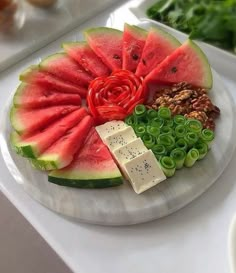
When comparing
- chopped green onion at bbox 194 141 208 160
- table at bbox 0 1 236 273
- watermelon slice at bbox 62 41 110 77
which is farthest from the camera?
watermelon slice at bbox 62 41 110 77

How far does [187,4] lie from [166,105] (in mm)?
464

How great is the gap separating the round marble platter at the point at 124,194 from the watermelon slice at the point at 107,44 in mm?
361

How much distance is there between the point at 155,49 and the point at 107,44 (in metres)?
0.13

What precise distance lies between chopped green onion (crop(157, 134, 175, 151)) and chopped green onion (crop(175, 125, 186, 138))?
0.06 feet

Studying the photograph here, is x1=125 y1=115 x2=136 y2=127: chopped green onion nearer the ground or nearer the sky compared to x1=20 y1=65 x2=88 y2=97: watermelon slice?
nearer the ground

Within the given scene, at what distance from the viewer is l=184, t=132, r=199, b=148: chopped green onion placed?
97cm

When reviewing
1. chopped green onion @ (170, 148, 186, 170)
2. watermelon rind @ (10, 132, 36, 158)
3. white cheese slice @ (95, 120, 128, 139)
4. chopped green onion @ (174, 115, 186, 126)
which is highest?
watermelon rind @ (10, 132, 36, 158)

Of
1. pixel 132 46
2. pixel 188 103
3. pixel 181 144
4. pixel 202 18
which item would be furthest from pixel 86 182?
pixel 202 18

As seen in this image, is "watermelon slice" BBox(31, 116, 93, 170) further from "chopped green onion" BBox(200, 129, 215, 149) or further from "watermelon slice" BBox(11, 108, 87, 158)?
"chopped green onion" BBox(200, 129, 215, 149)

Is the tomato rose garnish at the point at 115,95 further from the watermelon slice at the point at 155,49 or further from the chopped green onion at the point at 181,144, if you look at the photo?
the chopped green onion at the point at 181,144

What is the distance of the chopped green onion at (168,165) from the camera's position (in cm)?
93

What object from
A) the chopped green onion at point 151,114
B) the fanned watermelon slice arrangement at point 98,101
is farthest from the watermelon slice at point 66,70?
the chopped green onion at point 151,114

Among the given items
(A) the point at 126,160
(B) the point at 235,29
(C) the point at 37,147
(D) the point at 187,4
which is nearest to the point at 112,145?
(A) the point at 126,160

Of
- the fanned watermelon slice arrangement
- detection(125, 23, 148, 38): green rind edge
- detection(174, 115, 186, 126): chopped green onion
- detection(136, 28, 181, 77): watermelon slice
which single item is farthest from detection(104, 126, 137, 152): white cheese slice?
detection(125, 23, 148, 38): green rind edge
